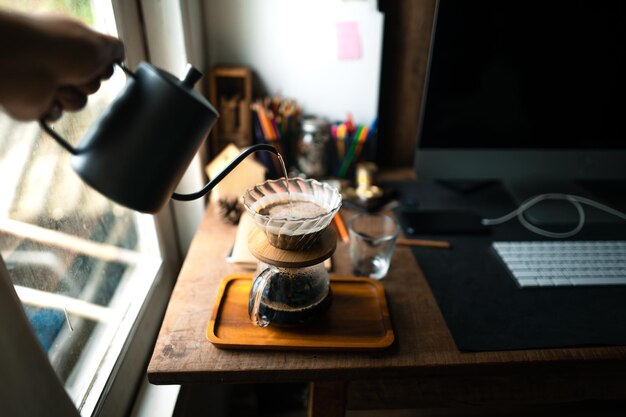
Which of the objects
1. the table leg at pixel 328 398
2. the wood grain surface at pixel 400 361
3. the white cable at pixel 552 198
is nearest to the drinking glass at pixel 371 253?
the wood grain surface at pixel 400 361

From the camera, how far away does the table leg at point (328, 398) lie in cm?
64

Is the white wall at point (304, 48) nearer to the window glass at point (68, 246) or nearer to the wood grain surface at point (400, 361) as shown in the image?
the window glass at point (68, 246)

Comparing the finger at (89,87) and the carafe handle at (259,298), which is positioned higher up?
the finger at (89,87)

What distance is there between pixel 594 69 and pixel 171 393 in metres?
1.19

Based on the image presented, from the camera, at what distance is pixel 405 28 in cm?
117

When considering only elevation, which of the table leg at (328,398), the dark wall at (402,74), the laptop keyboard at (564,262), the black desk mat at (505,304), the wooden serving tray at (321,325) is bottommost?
the table leg at (328,398)

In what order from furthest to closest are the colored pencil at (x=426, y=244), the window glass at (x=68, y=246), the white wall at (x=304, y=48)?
the white wall at (x=304, y=48), the colored pencil at (x=426, y=244), the window glass at (x=68, y=246)

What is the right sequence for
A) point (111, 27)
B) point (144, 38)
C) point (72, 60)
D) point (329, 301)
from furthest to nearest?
point (144, 38) → point (111, 27) → point (329, 301) → point (72, 60)

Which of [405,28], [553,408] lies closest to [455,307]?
[553,408]

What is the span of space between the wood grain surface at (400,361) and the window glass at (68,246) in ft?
0.55

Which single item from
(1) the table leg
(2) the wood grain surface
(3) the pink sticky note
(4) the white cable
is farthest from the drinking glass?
(3) the pink sticky note

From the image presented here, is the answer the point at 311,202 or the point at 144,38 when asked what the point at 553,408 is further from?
the point at 144,38

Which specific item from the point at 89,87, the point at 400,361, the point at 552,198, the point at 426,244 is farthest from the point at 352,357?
the point at 552,198

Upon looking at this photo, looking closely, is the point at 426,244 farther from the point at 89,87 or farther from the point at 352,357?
the point at 89,87
